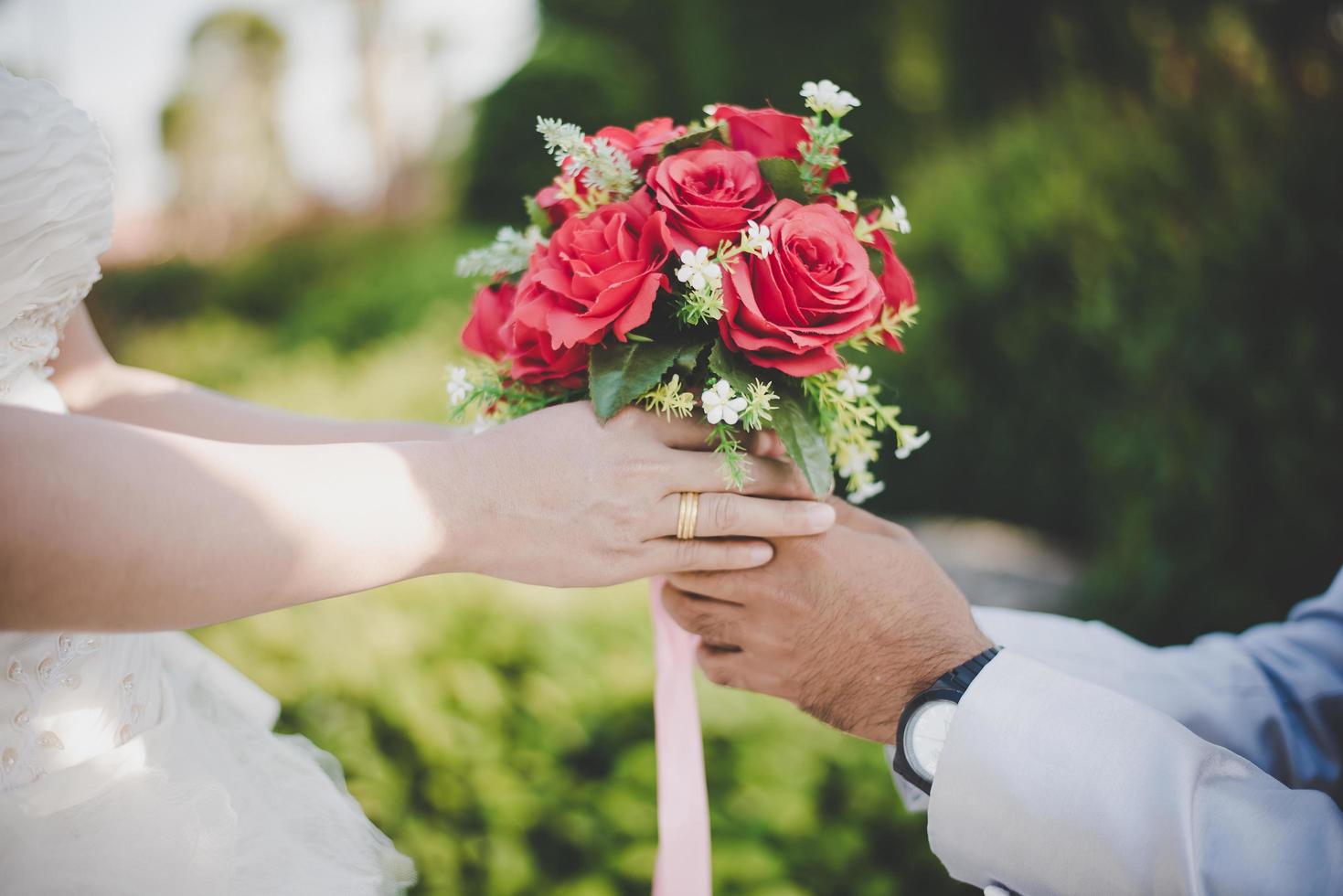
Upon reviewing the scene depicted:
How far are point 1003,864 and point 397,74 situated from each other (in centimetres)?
2321

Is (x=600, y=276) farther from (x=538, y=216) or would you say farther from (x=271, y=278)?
(x=271, y=278)

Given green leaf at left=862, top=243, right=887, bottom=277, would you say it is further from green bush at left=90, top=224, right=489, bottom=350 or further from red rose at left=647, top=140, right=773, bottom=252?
green bush at left=90, top=224, right=489, bottom=350

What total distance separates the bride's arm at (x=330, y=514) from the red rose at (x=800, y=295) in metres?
0.25

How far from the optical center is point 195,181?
62.2ft

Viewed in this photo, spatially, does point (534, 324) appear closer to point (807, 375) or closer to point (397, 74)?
point (807, 375)

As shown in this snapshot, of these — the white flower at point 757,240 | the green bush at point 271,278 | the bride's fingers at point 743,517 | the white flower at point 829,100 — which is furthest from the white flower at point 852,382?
the green bush at point 271,278

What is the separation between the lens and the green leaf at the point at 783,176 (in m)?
1.59

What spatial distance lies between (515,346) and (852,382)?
0.68m

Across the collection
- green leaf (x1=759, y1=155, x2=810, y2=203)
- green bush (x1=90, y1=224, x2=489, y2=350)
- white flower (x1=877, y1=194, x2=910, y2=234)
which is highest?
green leaf (x1=759, y1=155, x2=810, y2=203)

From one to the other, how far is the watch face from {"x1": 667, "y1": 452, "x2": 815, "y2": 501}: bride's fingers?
48cm

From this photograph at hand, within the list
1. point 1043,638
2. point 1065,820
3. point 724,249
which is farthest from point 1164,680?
point 724,249

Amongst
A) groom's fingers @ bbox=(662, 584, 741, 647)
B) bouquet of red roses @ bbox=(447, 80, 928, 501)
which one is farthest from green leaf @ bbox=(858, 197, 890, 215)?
groom's fingers @ bbox=(662, 584, 741, 647)

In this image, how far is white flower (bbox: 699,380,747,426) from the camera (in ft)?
4.69

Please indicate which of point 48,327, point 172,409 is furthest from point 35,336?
point 172,409
